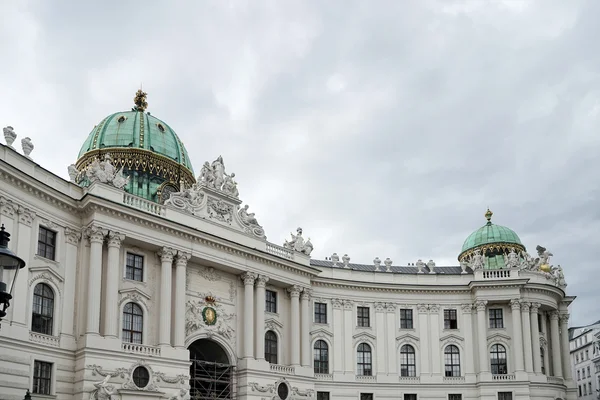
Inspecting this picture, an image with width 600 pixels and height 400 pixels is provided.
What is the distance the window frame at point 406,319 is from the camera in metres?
59.0

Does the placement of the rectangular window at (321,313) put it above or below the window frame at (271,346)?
above

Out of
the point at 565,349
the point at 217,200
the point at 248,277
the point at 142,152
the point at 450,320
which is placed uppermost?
the point at 142,152

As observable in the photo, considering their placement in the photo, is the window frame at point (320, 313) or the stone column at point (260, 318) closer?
the stone column at point (260, 318)

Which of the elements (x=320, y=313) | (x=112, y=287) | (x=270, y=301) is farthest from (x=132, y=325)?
(x=320, y=313)

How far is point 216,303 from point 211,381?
4.98 meters

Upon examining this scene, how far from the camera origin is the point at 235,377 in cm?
4691

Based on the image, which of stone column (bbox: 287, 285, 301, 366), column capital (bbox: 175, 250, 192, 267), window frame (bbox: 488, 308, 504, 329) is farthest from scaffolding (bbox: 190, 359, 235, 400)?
Answer: window frame (bbox: 488, 308, 504, 329)

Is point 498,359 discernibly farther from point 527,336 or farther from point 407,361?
point 407,361

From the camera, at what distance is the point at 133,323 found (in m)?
41.9

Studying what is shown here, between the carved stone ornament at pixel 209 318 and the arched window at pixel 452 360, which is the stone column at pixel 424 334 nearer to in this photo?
the arched window at pixel 452 360

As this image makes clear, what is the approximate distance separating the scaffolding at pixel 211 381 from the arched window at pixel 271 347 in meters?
3.86

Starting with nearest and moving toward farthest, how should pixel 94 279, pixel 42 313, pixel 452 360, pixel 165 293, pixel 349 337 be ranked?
1. pixel 42 313
2. pixel 94 279
3. pixel 165 293
4. pixel 349 337
5. pixel 452 360

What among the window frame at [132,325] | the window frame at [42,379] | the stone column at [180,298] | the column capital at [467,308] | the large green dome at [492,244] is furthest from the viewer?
the large green dome at [492,244]

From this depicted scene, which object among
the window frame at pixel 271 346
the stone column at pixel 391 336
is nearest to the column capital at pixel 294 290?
the window frame at pixel 271 346
